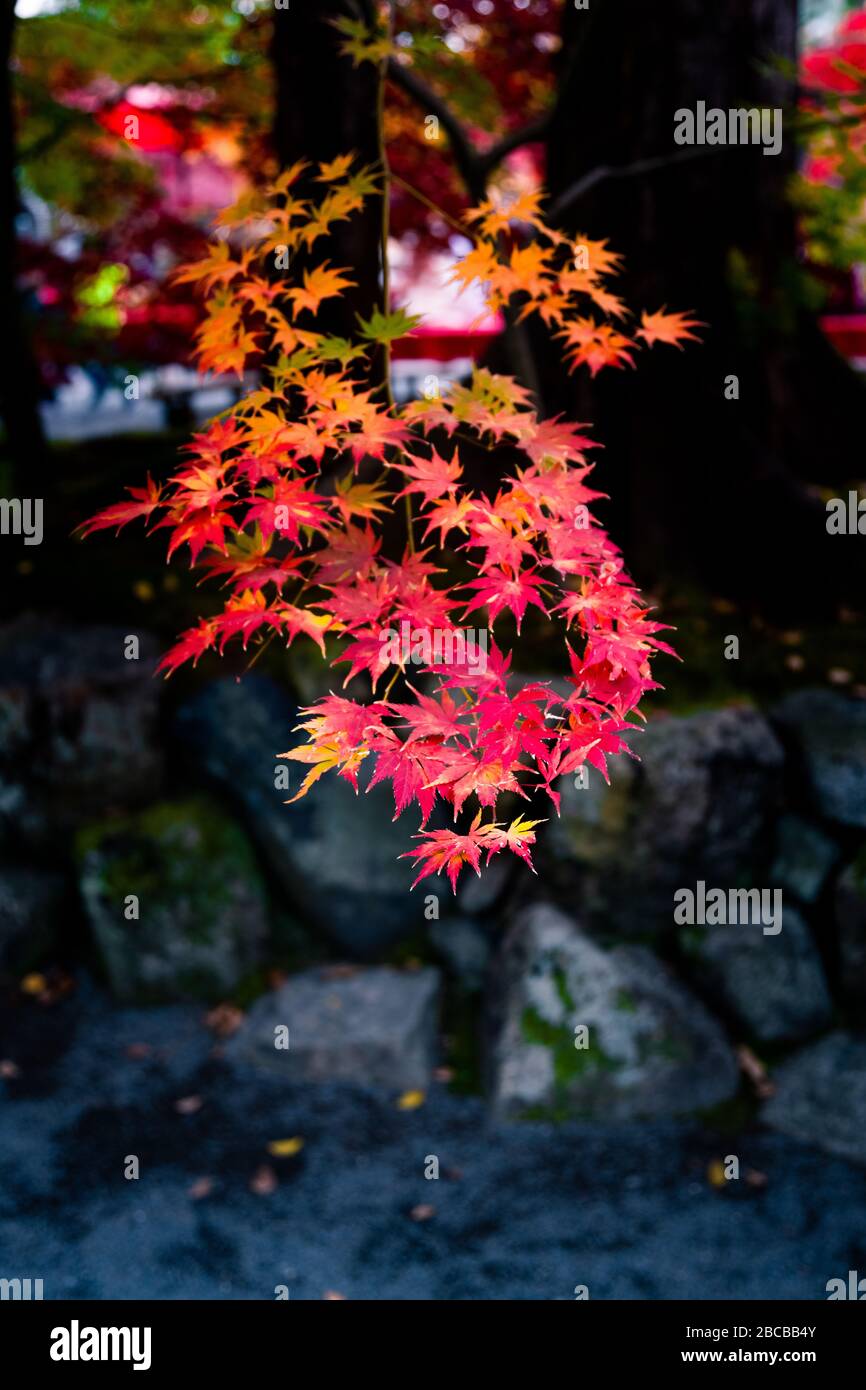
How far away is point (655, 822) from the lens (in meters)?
5.40

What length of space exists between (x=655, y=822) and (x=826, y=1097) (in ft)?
4.67

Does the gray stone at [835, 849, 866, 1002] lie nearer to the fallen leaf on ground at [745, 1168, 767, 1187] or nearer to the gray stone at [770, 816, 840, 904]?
the gray stone at [770, 816, 840, 904]

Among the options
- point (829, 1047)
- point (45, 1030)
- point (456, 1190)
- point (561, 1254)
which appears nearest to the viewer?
point (561, 1254)

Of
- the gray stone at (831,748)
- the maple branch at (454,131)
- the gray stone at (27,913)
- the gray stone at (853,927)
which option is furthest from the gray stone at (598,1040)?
the maple branch at (454,131)

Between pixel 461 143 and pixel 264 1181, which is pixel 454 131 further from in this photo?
pixel 264 1181

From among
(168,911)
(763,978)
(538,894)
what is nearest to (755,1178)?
(763,978)

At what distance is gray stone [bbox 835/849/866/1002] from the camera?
18.1 feet

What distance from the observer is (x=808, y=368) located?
729 cm

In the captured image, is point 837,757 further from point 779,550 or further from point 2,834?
point 2,834

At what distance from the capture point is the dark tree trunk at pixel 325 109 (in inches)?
220

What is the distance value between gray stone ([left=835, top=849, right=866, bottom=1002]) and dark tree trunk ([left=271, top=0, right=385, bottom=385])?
3566 mm

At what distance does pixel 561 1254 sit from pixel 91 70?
10.2 metres
